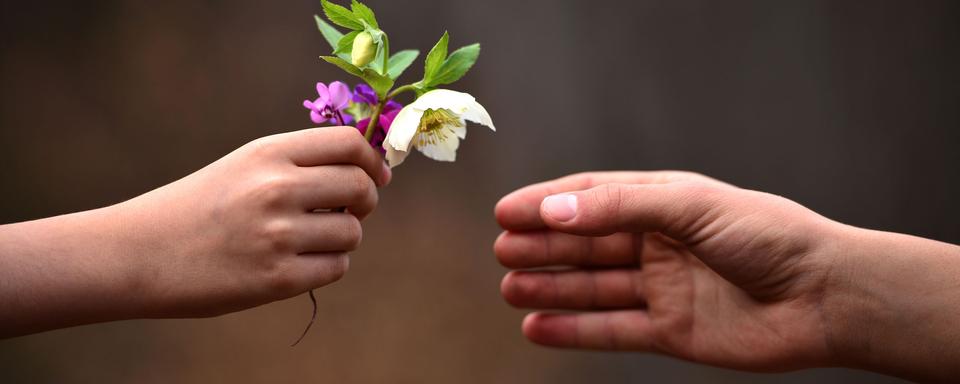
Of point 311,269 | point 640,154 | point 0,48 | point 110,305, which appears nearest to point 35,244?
point 110,305

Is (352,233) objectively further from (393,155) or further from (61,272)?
(61,272)

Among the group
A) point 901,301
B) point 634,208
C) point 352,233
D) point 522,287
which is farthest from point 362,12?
point 901,301

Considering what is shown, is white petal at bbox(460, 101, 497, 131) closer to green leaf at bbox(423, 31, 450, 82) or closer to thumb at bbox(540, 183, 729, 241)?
green leaf at bbox(423, 31, 450, 82)

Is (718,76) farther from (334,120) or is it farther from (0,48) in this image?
(0,48)

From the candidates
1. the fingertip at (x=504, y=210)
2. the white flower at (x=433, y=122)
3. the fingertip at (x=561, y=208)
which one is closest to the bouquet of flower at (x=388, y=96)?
the white flower at (x=433, y=122)

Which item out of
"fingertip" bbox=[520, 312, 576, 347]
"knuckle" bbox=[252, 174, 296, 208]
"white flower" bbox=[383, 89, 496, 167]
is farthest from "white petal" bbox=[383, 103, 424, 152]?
"fingertip" bbox=[520, 312, 576, 347]

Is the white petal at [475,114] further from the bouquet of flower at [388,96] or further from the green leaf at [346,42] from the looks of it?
the green leaf at [346,42]
